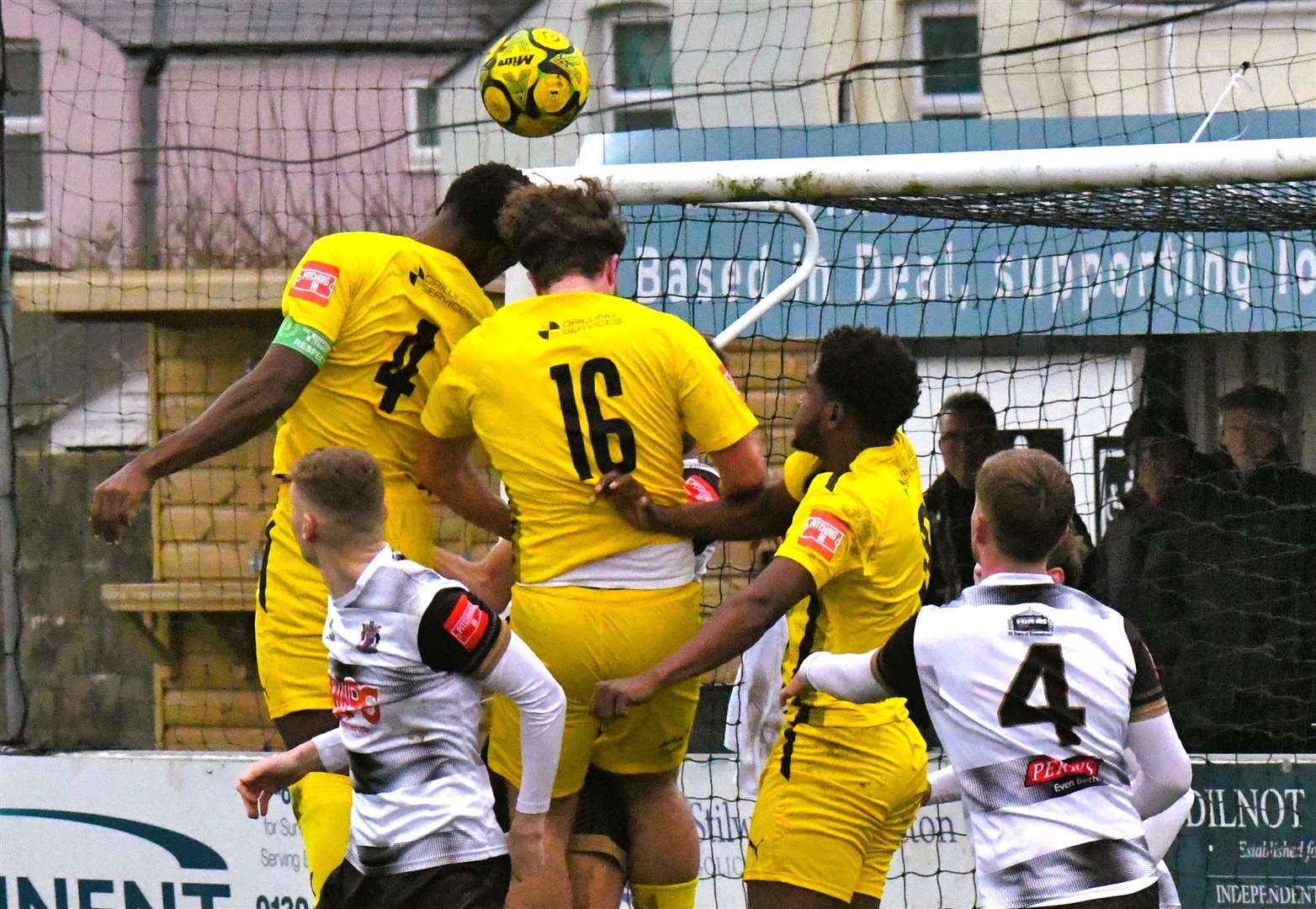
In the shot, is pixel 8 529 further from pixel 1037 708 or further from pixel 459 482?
pixel 1037 708

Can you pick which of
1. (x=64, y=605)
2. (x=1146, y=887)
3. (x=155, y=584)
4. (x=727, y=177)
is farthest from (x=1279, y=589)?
(x=64, y=605)

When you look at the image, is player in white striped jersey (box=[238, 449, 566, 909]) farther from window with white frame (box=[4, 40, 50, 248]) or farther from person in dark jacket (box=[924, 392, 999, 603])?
window with white frame (box=[4, 40, 50, 248])

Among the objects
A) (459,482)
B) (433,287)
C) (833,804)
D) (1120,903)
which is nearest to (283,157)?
(433,287)

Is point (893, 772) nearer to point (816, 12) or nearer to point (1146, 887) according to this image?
point (1146, 887)

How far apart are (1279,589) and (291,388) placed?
14.1 ft

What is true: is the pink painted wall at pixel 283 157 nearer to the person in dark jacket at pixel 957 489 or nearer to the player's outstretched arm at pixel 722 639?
the person in dark jacket at pixel 957 489

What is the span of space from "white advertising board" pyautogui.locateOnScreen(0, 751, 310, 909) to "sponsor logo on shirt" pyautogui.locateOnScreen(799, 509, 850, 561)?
2987 mm

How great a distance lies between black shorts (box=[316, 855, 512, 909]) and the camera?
3.21m

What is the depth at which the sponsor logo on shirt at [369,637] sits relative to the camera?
10.5 ft

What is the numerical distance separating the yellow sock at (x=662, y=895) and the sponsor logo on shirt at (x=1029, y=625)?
1393mm

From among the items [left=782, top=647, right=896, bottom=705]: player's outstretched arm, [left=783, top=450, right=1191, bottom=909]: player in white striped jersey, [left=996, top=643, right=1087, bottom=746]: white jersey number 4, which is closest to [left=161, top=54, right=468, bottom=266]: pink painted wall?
[left=782, top=647, right=896, bottom=705]: player's outstretched arm

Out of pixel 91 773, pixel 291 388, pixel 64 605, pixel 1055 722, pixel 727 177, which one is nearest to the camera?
pixel 1055 722

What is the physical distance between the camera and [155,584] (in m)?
7.75

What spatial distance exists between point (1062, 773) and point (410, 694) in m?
1.23
